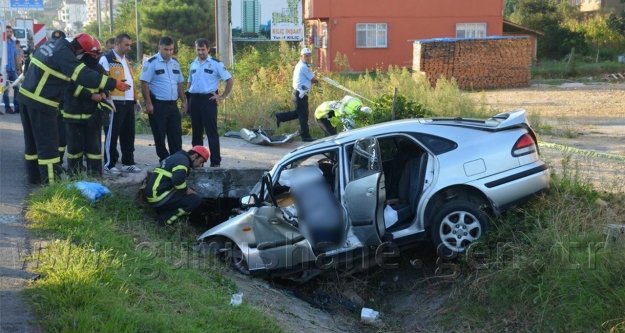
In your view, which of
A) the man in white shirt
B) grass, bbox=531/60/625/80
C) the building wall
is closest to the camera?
the man in white shirt

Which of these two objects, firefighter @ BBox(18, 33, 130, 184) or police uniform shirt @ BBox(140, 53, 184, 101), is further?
police uniform shirt @ BBox(140, 53, 184, 101)

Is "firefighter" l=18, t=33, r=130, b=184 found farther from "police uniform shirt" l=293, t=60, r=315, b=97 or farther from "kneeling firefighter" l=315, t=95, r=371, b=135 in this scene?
"police uniform shirt" l=293, t=60, r=315, b=97

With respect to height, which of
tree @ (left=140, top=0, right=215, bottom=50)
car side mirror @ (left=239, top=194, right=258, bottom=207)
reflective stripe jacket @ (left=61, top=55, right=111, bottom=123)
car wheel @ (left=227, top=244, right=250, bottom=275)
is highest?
tree @ (left=140, top=0, right=215, bottom=50)

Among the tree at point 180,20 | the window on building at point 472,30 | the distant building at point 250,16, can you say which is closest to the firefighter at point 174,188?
the distant building at point 250,16

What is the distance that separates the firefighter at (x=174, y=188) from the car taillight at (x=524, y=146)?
11.2ft

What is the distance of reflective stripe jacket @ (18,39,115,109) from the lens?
25.8ft

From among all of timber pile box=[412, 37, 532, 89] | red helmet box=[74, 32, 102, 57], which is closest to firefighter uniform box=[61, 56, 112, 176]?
red helmet box=[74, 32, 102, 57]

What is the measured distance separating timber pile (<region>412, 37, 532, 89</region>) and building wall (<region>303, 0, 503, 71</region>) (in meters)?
7.39

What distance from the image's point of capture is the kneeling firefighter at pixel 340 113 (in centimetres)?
1130

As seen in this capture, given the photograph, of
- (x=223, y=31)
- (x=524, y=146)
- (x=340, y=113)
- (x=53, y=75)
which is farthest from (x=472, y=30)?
(x=53, y=75)

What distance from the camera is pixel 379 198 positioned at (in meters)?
6.66

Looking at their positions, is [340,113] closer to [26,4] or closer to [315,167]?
[315,167]

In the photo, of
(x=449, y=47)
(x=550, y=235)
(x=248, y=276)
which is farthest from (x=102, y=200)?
(x=449, y=47)

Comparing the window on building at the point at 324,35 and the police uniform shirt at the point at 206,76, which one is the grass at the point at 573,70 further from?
the police uniform shirt at the point at 206,76
